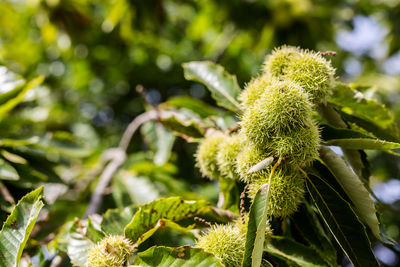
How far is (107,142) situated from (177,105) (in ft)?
7.23

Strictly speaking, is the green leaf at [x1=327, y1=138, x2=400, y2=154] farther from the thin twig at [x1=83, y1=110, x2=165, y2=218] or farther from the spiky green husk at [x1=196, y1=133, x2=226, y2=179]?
the thin twig at [x1=83, y1=110, x2=165, y2=218]

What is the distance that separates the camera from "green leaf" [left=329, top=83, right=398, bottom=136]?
1.22 metres

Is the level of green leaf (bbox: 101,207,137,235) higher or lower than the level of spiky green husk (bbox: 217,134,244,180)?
lower

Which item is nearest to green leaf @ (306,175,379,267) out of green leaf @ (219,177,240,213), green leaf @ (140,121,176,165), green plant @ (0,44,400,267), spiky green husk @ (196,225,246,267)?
green plant @ (0,44,400,267)

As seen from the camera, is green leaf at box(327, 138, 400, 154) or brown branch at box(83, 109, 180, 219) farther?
brown branch at box(83, 109, 180, 219)

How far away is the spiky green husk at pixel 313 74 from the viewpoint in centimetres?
107

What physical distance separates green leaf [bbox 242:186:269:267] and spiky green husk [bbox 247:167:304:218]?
62mm

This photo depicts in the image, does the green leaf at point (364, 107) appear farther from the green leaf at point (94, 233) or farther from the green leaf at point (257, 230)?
the green leaf at point (94, 233)

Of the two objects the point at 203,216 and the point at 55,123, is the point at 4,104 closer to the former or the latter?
the point at 203,216

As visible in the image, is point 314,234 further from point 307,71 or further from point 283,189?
point 307,71

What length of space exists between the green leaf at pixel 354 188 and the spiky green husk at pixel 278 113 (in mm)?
148

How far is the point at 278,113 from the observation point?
0.97 metres

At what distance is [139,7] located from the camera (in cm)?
320

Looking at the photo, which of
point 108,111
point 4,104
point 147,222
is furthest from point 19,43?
point 147,222
